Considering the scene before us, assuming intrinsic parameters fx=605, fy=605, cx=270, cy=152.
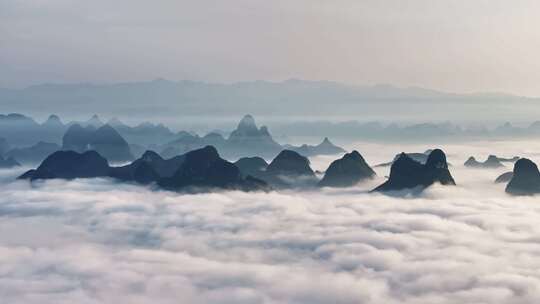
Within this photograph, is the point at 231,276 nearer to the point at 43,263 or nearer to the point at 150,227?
the point at 43,263

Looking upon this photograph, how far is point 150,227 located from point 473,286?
10107 cm

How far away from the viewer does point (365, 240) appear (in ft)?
507

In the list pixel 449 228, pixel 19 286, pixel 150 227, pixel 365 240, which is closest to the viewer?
pixel 19 286

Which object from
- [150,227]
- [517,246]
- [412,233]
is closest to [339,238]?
[412,233]

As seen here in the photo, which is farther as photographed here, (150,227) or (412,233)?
(150,227)

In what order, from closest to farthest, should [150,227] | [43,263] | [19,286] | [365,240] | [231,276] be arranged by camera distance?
[19,286] → [231,276] → [43,263] → [365,240] → [150,227]

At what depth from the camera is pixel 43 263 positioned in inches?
5541

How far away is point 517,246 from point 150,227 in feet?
335

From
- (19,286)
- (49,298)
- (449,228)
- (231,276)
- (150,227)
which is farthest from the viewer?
(150,227)

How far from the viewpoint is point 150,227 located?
7146 inches

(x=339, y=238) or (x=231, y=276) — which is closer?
(x=231, y=276)

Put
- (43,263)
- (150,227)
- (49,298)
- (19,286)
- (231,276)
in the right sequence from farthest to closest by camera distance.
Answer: (150,227)
(43,263)
(231,276)
(19,286)
(49,298)

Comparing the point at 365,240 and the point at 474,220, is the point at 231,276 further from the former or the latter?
the point at 474,220

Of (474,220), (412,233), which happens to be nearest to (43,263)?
(412,233)
